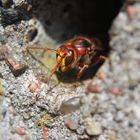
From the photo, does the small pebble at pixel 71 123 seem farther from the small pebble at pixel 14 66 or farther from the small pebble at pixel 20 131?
the small pebble at pixel 14 66

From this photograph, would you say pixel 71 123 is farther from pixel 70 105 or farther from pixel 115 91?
pixel 115 91

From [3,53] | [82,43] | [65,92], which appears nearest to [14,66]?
[3,53]

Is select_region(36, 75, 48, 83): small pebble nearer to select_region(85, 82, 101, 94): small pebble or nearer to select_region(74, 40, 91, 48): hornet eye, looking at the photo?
select_region(85, 82, 101, 94): small pebble

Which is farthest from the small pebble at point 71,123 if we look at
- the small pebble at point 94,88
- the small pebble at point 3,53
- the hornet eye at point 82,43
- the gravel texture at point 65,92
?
the hornet eye at point 82,43

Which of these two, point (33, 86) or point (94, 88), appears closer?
point (94, 88)

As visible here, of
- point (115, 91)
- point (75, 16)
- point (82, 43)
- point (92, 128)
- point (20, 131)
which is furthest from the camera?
point (75, 16)

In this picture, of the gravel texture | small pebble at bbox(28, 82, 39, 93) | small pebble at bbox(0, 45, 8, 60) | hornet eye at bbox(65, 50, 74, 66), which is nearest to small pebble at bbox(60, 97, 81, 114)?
the gravel texture
